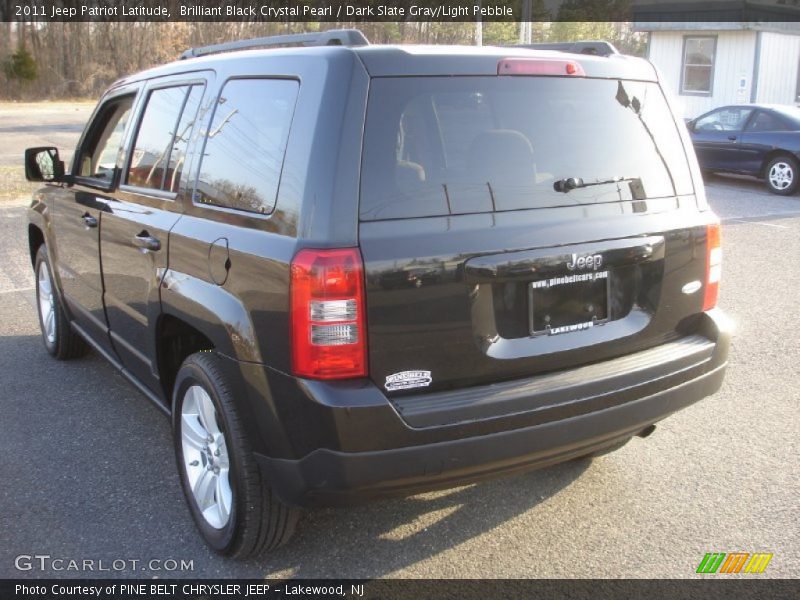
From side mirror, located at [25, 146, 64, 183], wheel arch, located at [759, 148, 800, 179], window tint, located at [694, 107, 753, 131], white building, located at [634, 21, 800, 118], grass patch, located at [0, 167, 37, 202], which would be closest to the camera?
side mirror, located at [25, 146, 64, 183]

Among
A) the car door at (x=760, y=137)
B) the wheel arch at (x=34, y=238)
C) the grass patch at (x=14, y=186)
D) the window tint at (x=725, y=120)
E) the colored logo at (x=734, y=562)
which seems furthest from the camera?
the window tint at (x=725, y=120)

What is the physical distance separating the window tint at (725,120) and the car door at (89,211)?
1271 cm

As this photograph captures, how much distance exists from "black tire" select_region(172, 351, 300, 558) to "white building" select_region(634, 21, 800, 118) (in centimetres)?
2149

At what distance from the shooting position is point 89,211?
446cm

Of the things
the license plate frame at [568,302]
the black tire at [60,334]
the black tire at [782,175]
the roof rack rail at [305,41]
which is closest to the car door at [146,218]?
the roof rack rail at [305,41]

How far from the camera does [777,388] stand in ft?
16.4

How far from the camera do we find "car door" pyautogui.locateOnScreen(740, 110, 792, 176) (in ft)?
45.9

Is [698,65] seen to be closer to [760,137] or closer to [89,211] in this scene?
[760,137]

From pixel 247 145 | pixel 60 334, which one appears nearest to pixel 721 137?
pixel 60 334

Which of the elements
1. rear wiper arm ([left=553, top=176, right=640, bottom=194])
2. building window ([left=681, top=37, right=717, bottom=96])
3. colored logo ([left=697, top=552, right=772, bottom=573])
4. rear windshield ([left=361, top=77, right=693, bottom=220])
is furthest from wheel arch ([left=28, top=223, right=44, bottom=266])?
building window ([left=681, top=37, right=717, bottom=96])

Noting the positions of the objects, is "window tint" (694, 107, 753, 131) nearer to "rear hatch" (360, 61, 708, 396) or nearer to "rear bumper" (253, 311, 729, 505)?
"rear hatch" (360, 61, 708, 396)

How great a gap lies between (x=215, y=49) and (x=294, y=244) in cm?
181
